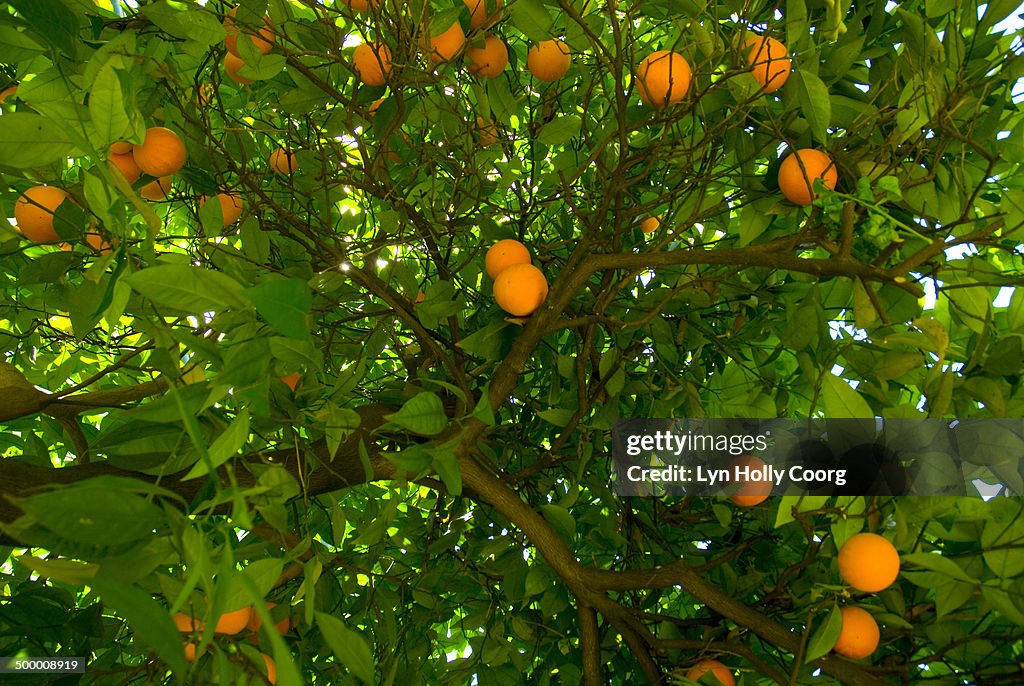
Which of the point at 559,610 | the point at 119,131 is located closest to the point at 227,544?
the point at 119,131

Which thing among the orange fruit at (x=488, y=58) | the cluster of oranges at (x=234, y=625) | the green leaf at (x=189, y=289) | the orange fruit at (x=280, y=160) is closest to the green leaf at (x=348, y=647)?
the cluster of oranges at (x=234, y=625)

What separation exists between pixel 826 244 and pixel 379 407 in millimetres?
628

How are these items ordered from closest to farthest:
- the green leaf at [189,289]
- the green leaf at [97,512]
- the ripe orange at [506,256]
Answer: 1. the green leaf at [97,512]
2. the green leaf at [189,289]
3. the ripe orange at [506,256]

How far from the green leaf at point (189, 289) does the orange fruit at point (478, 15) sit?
0.54m

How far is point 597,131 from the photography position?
1.16 meters

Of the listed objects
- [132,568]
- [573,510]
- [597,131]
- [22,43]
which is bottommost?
[132,568]

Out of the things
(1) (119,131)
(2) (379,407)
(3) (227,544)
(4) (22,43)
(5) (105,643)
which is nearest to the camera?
(3) (227,544)

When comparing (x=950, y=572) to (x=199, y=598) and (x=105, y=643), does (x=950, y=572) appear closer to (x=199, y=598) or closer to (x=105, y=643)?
(x=199, y=598)

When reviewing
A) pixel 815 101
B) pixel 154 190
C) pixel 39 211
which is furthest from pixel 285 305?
pixel 154 190

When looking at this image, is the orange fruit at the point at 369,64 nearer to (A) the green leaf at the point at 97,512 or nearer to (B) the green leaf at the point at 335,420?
(B) the green leaf at the point at 335,420

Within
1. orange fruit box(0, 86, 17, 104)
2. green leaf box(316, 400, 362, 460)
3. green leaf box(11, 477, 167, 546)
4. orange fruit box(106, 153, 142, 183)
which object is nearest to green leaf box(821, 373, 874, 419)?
green leaf box(316, 400, 362, 460)

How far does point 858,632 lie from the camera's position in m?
0.85

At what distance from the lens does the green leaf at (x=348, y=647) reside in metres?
0.56

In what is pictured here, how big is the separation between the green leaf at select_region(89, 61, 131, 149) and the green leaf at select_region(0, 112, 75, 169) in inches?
1.2
